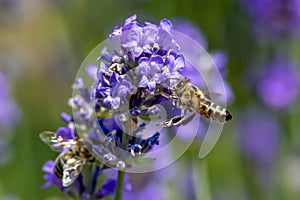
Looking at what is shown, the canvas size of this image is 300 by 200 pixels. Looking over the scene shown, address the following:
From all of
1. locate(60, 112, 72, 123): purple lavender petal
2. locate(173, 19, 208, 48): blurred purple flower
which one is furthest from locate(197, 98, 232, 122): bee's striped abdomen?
locate(173, 19, 208, 48): blurred purple flower

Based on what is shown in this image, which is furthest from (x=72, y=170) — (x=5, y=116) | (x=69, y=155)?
(x=5, y=116)

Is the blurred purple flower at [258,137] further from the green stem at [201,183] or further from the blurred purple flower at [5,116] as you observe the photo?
the green stem at [201,183]

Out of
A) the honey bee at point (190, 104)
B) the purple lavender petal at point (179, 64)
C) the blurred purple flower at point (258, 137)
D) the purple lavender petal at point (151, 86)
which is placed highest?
the blurred purple flower at point (258, 137)

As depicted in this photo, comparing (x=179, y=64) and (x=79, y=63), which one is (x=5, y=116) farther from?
(x=179, y=64)

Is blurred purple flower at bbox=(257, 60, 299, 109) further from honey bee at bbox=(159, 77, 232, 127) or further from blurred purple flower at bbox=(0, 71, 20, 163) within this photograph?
honey bee at bbox=(159, 77, 232, 127)

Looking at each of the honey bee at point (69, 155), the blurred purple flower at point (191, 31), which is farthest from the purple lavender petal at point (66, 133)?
the blurred purple flower at point (191, 31)

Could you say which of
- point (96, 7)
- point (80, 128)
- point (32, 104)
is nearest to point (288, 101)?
point (96, 7)

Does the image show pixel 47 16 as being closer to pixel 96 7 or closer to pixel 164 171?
pixel 96 7
